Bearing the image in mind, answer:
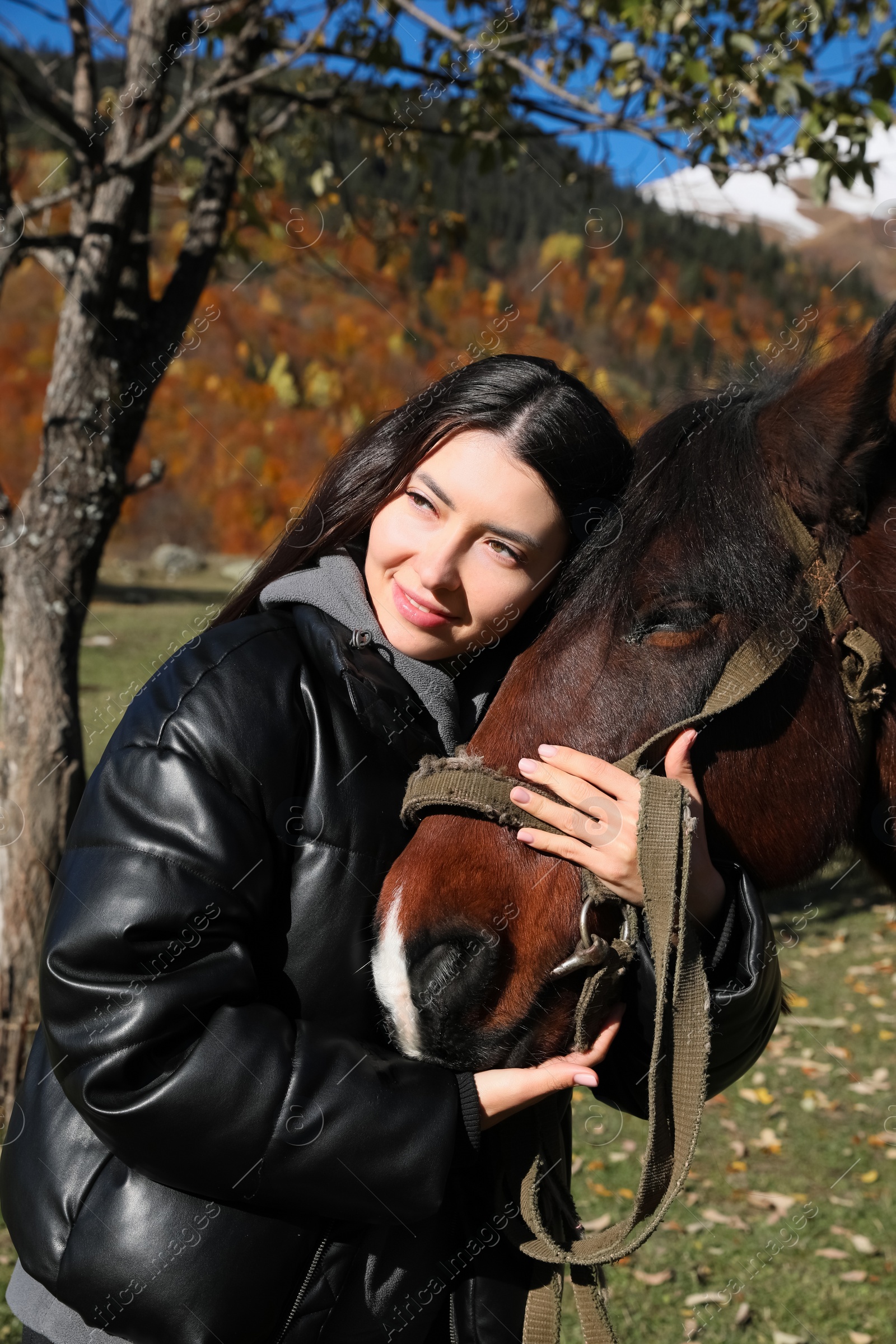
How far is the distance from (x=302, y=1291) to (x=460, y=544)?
1129 millimetres

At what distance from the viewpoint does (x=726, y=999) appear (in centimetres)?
163

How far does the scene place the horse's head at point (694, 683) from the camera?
1549 mm

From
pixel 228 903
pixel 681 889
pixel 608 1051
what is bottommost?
pixel 608 1051

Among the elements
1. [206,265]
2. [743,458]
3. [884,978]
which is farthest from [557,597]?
[884,978]

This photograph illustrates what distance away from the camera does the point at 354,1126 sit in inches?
54.1

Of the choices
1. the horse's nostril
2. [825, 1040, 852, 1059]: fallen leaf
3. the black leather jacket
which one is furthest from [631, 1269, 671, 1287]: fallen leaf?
the horse's nostril

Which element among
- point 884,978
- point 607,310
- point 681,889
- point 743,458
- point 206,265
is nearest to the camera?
point 681,889

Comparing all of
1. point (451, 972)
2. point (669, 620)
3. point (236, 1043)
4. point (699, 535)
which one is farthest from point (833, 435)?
point (236, 1043)

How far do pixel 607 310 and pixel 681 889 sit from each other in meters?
31.8

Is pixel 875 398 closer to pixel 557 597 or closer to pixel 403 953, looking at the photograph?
pixel 557 597

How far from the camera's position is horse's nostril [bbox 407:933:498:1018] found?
1.50 m

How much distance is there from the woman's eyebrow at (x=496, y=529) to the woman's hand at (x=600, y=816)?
338 millimetres

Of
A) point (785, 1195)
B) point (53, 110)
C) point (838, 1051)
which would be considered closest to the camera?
point (53, 110)

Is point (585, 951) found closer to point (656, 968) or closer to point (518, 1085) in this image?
point (656, 968)
